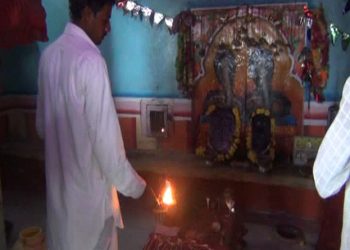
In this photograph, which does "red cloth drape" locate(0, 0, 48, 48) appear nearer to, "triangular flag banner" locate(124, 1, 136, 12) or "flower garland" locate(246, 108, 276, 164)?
"triangular flag banner" locate(124, 1, 136, 12)

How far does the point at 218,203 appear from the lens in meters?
3.36

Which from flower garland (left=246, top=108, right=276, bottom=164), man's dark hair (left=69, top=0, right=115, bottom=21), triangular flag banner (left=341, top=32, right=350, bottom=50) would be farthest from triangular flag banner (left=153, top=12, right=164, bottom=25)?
man's dark hair (left=69, top=0, right=115, bottom=21)

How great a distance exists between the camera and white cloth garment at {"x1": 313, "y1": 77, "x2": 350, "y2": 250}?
4.83ft

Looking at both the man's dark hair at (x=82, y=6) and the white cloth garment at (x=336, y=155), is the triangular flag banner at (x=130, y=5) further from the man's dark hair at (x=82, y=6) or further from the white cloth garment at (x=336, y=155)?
the white cloth garment at (x=336, y=155)

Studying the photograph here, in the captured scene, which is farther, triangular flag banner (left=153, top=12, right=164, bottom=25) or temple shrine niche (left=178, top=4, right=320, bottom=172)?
triangular flag banner (left=153, top=12, right=164, bottom=25)

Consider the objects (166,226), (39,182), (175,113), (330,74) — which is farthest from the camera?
(39,182)

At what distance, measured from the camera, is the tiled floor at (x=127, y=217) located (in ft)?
11.6

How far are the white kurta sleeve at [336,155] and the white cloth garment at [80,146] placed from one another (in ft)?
3.08

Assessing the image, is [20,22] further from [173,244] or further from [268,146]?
[268,146]

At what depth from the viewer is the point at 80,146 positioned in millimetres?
1958

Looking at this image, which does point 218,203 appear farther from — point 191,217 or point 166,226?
point 166,226

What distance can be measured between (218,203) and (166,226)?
0.51 meters

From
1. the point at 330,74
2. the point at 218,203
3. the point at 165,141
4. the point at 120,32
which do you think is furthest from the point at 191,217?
the point at 120,32

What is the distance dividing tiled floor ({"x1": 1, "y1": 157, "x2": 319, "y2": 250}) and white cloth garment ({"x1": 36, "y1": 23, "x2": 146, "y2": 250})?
1.50 metres
